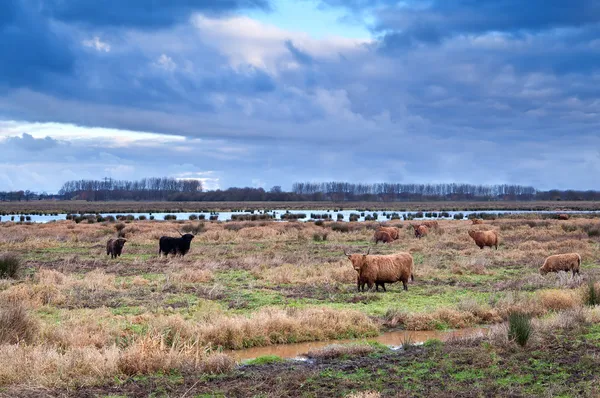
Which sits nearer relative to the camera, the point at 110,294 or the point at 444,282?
the point at 110,294

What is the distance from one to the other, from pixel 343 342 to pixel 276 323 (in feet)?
4.91

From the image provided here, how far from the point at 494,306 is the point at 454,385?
23.6 feet

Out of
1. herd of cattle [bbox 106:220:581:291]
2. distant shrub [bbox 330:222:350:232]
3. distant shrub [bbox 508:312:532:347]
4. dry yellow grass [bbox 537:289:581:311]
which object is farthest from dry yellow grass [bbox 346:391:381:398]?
distant shrub [bbox 330:222:350:232]

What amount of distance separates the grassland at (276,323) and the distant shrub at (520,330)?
17 centimetres

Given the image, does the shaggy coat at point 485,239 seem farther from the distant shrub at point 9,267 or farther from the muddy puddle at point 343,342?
the distant shrub at point 9,267

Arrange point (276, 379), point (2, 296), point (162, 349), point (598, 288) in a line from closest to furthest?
point (276, 379), point (162, 349), point (2, 296), point (598, 288)

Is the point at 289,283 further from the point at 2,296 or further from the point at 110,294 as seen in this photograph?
the point at 2,296

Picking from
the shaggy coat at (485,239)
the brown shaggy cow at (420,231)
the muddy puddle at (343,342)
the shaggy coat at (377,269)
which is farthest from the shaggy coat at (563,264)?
the brown shaggy cow at (420,231)

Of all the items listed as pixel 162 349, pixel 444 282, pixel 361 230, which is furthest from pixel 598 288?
pixel 361 230

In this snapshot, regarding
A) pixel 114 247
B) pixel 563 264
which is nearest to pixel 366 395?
pixel 563 264

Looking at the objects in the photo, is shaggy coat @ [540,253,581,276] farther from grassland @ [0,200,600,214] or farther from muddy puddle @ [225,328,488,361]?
grassland @ [0,200,600,214]

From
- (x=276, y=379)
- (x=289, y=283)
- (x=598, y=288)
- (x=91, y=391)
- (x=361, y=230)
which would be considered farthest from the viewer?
(x=361, y=230)

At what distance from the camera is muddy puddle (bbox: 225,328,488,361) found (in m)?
11.6

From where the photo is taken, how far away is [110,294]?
16391 mm
